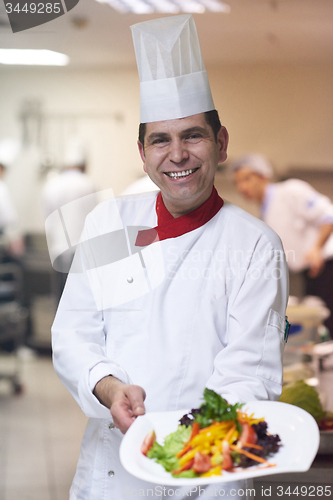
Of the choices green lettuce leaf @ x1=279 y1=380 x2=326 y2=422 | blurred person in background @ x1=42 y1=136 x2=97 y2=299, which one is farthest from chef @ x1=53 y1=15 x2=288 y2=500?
→ green lettuce leaf @ x1=279 y1=380 x2=326 y2=422

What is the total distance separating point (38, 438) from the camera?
8.99ft

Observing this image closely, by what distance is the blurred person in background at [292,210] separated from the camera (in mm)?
3197

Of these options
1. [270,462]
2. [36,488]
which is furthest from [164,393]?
[36,488]

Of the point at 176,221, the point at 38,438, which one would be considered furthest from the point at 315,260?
the point at 176,221

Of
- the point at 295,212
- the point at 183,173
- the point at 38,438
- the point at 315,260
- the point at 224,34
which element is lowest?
the point at 38,438

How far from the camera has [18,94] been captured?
3205mm

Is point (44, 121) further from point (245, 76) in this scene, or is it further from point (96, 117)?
point (245, 76)

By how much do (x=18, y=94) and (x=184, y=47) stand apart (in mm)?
2484

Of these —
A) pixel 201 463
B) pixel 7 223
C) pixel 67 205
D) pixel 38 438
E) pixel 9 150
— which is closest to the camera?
pixel 201 463

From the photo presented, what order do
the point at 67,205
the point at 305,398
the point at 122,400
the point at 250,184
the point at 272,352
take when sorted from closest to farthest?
the point at 122,400, the point at 272,352, the point at 305,398, the point at 67,205, the point at 250,184

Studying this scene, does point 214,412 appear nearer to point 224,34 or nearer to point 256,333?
point 256,333

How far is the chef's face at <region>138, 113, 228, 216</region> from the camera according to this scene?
36.8 inches

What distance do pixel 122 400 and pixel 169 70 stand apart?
0.57 metres

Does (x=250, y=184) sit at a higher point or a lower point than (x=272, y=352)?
lower
